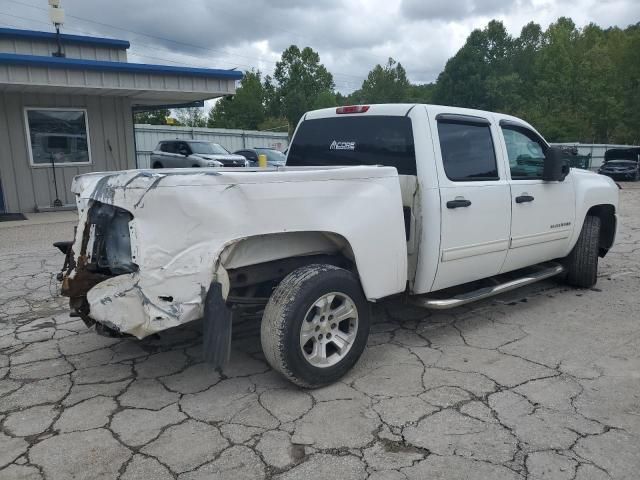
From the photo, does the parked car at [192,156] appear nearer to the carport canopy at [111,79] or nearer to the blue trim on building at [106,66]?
the carport canopy at [111,79]

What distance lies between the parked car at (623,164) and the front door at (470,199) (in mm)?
24332

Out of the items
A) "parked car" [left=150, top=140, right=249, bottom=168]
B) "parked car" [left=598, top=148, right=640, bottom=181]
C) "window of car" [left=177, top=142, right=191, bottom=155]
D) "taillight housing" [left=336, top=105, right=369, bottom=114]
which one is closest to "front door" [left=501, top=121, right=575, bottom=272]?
"taillight housing" [left=336, top=105, right=369, bottom=114]

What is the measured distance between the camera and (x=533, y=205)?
4.80 m

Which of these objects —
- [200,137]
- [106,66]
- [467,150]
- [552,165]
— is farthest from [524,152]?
[200,137]

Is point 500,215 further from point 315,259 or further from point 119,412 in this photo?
point 119,412

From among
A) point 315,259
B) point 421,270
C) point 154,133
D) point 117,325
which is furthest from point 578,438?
Result: point 154,133

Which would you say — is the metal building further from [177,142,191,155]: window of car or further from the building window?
[177,142,191,155]: window of car

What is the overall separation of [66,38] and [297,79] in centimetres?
5221

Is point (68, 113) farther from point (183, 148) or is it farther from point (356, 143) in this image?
point (356, 143)

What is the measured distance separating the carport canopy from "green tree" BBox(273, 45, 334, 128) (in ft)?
168

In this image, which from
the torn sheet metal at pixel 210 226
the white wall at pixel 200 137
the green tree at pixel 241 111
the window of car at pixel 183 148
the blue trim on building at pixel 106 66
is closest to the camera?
the torn sheet metal at pixel 210 226

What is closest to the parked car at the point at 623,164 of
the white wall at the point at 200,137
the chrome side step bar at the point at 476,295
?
the white wall at the point at 200,137

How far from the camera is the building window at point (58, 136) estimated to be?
11.8 metres

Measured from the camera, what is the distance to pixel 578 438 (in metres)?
2.87
